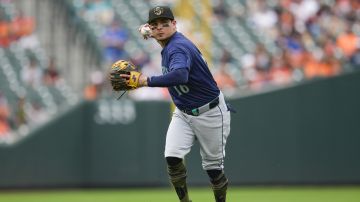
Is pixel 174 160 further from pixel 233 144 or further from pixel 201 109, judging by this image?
pixel 233 144

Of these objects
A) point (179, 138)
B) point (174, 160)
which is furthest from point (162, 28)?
point (174, 160)

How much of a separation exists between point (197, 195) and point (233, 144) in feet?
6.05

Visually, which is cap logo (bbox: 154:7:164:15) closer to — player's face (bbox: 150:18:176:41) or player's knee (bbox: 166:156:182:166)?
player's face (bbox: 150:18:176:41)

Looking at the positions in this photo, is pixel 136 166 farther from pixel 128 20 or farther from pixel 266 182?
pixel 128 20

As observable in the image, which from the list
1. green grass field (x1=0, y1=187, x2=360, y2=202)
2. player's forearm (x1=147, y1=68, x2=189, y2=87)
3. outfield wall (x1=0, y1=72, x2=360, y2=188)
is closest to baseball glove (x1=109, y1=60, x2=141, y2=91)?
player's forearm (x1=147, y1=68, x2=189, y2=87)

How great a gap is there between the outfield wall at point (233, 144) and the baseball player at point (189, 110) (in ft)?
16.1

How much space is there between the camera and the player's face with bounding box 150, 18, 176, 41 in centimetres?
724

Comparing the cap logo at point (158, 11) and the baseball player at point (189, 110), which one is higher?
the cap logo at point (158, 11)

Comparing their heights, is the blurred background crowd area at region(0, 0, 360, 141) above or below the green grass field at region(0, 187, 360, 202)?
above

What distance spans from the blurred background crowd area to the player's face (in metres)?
5.02

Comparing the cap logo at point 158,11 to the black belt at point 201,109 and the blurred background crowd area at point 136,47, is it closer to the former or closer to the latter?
the black belt at point 201,109

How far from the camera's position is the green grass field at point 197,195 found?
10.1 meters

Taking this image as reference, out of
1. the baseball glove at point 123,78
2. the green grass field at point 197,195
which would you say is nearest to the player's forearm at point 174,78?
the baseball glove at point 123,78

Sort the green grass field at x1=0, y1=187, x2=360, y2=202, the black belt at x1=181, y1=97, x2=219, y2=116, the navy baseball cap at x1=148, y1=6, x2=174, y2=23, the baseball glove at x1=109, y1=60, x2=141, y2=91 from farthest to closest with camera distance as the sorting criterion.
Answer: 1. the green grass field at x1=0, y1=187, x2=360, y2=202
2. the black belt at x1=181, y1=97, x2=219, y2=116
3. the navy baseball cap at x1=148, y1=6, x2=174, y2=23
4. the baseball glove at x1=109, y1=60, x2=141, y2=91
